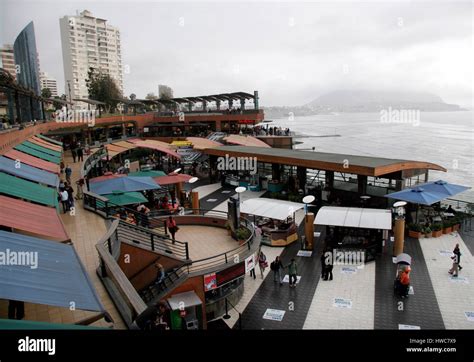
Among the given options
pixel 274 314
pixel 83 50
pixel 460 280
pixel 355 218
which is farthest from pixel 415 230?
pixel 83 50

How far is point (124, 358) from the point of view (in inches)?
135

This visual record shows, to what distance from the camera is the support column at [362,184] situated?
22183 millimetres

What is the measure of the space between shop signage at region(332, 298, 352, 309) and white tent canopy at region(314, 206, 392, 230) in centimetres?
401

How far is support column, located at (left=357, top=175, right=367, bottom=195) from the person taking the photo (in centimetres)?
2218

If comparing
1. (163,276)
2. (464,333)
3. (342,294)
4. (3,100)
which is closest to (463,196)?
(342,294)

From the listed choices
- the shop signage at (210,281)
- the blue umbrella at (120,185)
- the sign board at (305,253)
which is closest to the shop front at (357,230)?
the sign board at (305,253)

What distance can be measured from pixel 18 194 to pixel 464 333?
1012 centimetres

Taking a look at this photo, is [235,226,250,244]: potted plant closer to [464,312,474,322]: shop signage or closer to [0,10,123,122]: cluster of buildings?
[464,312,474,322]: shop signage

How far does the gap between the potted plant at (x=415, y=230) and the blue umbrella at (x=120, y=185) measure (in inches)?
525

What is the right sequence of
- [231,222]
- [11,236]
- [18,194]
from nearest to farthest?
[11,236], [18,194], [231,222]

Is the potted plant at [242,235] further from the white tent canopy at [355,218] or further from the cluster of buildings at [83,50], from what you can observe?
the cluster of buildings at [83,50]

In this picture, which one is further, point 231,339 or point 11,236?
point 11,236

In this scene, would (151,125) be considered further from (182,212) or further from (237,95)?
(182,212)

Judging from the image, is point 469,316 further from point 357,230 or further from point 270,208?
point 270,208
